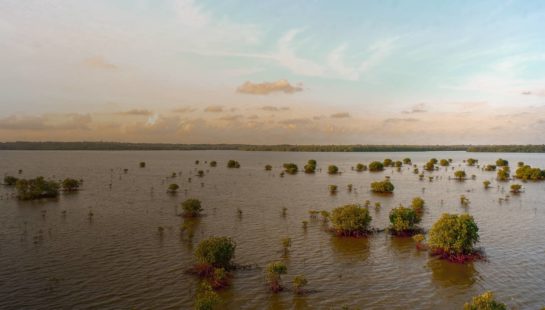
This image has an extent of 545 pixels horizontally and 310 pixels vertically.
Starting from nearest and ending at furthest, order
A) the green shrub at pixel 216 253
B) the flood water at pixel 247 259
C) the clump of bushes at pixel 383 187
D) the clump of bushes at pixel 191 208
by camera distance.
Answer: the flood water at pixel 247 259 → the green shrub at pixel 216 253 → the clump of bushes at pixel 191 208 → the clump of bushes at pixel 383 187

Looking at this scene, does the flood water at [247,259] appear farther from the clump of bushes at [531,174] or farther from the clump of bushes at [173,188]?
the clump of bushes at [531,174]

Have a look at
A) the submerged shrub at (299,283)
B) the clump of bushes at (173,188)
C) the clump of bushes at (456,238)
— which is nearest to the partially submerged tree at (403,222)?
the clump of bushes at (456,238)

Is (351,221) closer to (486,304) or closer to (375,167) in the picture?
(486,304)

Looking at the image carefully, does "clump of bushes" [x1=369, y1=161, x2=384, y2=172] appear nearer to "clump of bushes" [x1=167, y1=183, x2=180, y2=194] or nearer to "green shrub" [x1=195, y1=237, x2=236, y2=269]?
"clump of bushes" [x1=167, y1=183, x2=180, y2=194]

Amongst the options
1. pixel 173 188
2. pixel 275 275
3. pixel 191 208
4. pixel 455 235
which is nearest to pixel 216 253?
pixel 275 275

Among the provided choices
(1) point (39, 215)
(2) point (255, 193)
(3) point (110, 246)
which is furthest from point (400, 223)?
(1) point (39, 215)

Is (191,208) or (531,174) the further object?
(531,174)
